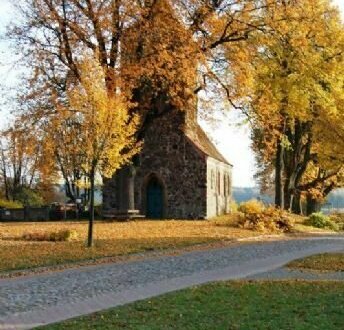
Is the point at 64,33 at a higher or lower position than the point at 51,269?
higher

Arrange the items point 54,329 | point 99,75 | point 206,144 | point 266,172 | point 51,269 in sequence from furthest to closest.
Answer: point 266,172, point 206,144, point 99,75, point 51,269, point 54,329

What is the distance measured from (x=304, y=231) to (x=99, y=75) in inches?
667

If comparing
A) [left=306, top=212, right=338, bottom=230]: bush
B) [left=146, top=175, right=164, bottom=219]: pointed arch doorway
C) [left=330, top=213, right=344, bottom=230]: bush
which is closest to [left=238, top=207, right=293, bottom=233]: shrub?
[left=306, top=212, right=338, bottom=230]: bush

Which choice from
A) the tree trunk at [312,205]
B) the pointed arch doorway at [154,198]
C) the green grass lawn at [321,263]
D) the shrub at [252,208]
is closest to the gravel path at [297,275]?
the green grass lawn at [321,263]

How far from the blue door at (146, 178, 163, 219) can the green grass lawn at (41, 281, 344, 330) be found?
27.8 m

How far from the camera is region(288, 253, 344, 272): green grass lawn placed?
1809 cm

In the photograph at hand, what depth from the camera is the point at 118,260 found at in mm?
19406

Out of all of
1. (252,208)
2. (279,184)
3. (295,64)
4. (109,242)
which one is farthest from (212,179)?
(109,242)

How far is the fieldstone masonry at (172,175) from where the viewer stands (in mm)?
40531

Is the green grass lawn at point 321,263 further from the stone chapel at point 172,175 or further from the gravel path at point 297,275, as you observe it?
the stone chapel at point 172,175

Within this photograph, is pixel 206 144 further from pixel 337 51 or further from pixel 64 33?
pixel 64 33

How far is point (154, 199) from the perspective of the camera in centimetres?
4194

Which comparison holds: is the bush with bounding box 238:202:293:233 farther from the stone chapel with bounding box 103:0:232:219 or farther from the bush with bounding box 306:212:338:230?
the stone chapel with bounding box 103:0:232:219

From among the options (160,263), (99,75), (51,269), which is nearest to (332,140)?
(160,263)
